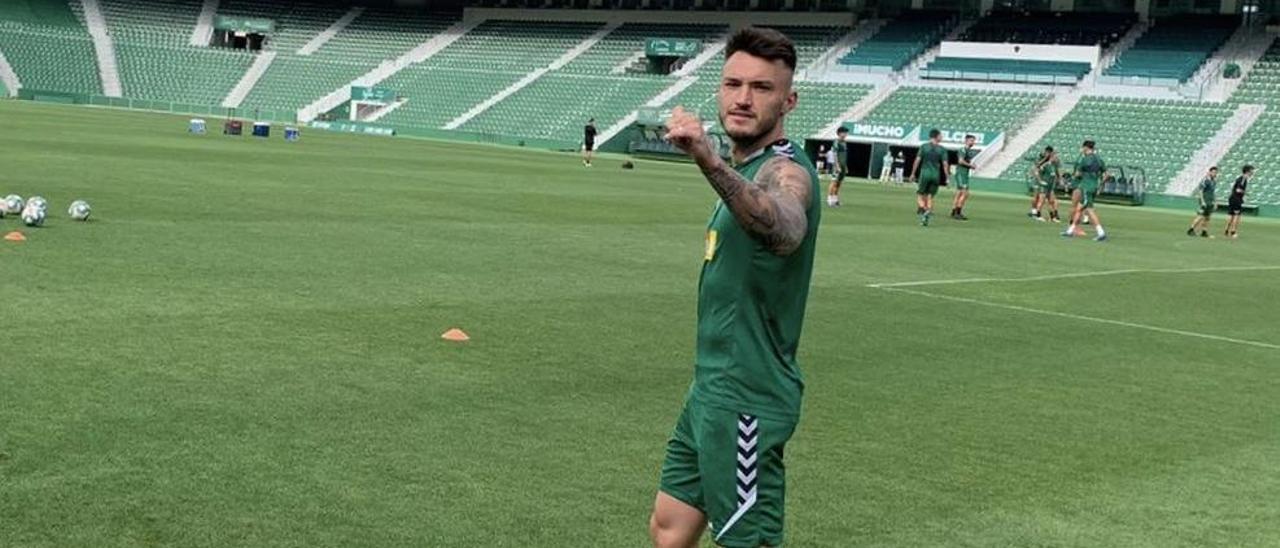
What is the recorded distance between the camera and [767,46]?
4328mm

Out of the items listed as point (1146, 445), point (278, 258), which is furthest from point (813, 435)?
point (278, 258)

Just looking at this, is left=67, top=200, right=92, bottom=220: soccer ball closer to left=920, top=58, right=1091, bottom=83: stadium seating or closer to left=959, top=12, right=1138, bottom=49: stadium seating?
left=920, top=58, right=1091, bottom=83: stadium seating

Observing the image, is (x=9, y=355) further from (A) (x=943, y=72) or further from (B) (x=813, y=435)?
(A) (x=943, y=72)

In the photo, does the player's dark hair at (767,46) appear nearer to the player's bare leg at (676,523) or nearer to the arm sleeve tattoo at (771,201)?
the arm sleeve tattoo at (771,201)

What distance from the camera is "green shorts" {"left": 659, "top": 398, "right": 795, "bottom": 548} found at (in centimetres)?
444

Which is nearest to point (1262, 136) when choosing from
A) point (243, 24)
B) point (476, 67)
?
point (476, 67)

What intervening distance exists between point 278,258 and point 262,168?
16.4 meters

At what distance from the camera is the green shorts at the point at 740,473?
4.44 metres

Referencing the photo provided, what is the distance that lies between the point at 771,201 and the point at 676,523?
123 centimetres

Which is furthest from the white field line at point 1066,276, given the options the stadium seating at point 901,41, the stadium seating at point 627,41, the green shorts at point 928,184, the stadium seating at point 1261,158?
the stadium seating at point 627,41

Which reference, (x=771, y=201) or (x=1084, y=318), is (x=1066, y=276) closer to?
(x=1084, y=318)

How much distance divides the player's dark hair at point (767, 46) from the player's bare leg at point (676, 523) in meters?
1.44

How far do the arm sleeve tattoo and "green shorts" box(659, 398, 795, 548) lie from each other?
633mm

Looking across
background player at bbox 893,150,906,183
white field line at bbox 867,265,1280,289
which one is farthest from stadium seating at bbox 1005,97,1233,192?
white field line at bbox 867,265,1280,289
